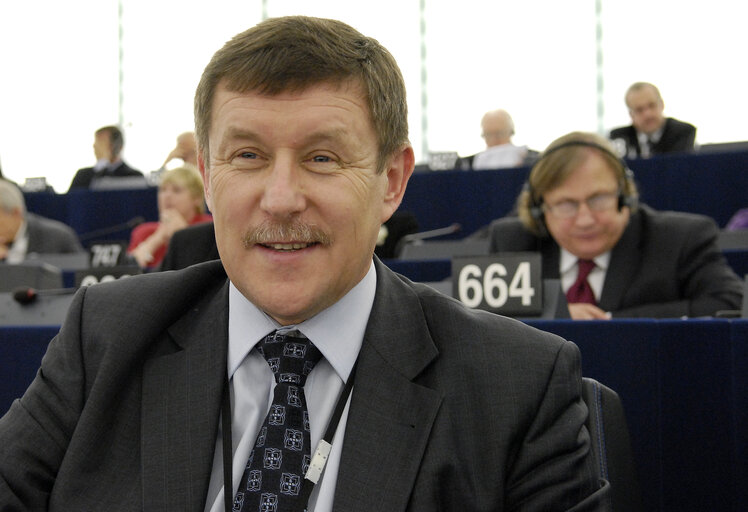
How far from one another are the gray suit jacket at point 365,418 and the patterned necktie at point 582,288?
1979 mm

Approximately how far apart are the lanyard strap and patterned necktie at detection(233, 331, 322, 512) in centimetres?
1

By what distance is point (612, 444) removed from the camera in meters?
1.51

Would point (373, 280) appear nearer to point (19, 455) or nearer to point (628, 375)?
point (19, 455)

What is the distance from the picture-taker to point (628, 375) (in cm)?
215

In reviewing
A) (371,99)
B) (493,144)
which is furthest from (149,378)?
(493,144)

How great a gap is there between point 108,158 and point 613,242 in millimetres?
6927

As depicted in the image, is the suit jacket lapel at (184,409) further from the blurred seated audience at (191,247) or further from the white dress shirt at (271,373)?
the blurred seated audience at (191,247)

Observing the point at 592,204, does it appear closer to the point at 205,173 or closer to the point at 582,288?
the point at 582,288

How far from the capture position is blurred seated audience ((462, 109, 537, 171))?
8055 mm

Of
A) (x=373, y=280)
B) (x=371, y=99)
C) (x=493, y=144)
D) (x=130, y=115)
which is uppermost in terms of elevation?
(x=130, y=115)

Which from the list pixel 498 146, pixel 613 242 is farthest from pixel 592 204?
pixel 498 146

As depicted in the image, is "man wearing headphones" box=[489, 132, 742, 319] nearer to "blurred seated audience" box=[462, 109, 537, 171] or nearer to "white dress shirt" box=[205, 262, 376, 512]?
"white dress shirt" box=[205, 262, 376, 512]

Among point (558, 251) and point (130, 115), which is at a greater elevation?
point (130, 115)

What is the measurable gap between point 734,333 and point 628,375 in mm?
241
